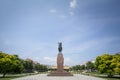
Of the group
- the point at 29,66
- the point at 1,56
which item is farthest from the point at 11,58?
the point at 29,66

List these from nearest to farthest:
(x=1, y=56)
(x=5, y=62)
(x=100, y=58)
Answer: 1. (x=5, y=62)
2. (x=1, y=56)
3. (x=100, y=58)

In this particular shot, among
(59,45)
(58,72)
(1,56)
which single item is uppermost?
(59,45)

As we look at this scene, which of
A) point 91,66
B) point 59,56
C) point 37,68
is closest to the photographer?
point 59,56

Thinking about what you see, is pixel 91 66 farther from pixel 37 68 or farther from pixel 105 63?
pixel 105 63

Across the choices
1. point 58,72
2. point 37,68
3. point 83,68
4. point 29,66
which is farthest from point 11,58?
point 83,68

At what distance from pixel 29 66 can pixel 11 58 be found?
5322cm

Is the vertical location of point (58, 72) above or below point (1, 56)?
below

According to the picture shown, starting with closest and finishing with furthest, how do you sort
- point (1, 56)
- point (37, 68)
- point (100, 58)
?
point (1, 56)
point (100, 58)
point (37, 68)

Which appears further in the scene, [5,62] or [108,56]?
[108,56]

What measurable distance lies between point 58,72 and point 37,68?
80.5m

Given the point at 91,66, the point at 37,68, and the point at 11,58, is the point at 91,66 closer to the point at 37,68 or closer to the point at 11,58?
the point at 37,68

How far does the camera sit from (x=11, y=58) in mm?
53344

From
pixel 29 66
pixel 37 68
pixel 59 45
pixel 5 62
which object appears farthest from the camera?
pixel 37 68

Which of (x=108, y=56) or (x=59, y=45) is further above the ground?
(x=59, y=45)
